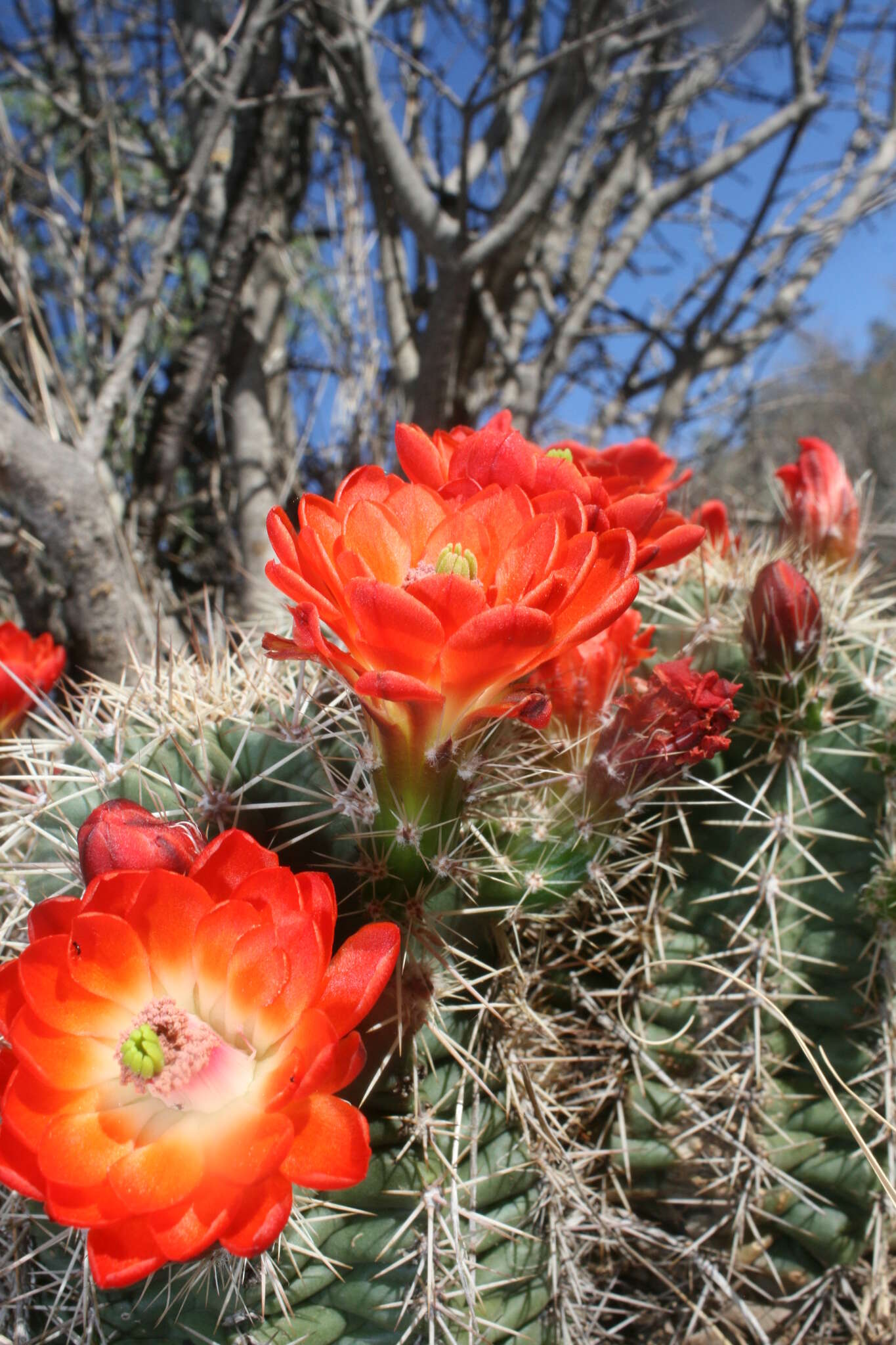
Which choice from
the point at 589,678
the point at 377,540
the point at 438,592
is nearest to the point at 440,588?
the point at 438,592

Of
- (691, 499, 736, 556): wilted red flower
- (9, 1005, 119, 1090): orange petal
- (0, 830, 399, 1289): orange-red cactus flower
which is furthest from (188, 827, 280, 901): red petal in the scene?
(691, 499, 736, 556): wilted red flower

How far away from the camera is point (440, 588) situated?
1.73ft

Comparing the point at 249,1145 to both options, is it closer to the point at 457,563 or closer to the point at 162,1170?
the point at 162,1170

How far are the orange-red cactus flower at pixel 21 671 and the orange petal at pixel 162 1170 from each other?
0.63 m

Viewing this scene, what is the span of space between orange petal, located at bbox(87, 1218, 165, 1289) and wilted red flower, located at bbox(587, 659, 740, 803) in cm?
44

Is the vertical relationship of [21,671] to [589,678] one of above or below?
below

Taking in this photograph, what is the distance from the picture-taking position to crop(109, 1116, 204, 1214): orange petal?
48cm

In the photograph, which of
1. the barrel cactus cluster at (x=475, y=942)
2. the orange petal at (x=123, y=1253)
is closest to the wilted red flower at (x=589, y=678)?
the barrel cactus cluster at (x=475, y=942)

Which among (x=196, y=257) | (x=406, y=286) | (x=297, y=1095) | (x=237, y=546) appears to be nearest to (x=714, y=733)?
(x=297, y=1095)

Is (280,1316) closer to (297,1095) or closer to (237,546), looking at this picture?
(297,1095)

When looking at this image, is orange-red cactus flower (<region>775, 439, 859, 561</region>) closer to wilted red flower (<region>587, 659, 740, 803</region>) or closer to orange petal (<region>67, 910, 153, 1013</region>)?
wilted red flower (<region>587, 659, 740, 803</region>)

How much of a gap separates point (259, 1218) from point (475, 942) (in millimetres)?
352

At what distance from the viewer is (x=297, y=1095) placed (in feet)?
1.61

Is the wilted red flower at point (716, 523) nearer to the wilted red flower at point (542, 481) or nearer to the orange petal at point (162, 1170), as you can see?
the wilted red flower at point (542, 481)
